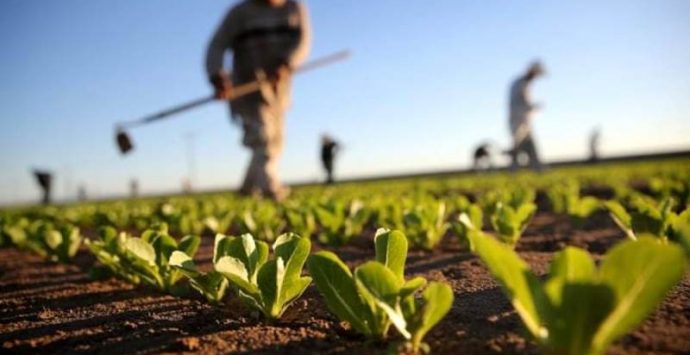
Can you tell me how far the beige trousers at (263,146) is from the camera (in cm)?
726

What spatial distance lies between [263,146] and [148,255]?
220 inches

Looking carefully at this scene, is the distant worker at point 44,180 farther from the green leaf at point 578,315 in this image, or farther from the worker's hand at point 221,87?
the green leaf at point 578,315

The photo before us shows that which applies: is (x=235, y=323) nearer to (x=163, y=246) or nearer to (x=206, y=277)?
(x=206, y=277)

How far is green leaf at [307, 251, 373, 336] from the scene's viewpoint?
122 cm

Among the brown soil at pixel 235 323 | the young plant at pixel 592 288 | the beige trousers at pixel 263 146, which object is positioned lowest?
the brown soil at pixel 235 323

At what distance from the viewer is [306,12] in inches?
297

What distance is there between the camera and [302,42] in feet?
24.5

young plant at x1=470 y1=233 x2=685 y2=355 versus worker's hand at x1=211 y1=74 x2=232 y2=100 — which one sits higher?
worker's hand at x1=211 y1=74 x2=232 y2=100

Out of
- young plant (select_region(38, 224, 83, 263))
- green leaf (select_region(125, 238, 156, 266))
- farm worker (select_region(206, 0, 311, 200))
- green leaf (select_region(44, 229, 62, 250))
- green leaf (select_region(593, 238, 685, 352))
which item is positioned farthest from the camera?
farm worker (select_region(206, 0, 311, 200))

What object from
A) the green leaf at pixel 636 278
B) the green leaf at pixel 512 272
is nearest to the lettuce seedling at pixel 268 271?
the green leaf at pixel 512 272

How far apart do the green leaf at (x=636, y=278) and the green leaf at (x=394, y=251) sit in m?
0.57

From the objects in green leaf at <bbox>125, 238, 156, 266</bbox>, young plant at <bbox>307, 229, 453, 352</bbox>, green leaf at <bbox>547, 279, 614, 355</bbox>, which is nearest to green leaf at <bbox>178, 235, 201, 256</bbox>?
green leaf at <bbox>125, 238, 156, 266</bbox>

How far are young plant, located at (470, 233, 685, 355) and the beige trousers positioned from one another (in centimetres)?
659

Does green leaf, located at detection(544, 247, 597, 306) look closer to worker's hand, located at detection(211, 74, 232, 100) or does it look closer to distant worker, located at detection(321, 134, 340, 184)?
worker's hand, located at detection(211, 74, 232, 100)
